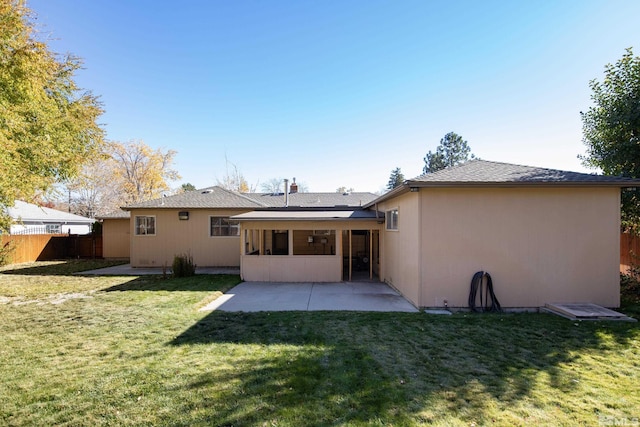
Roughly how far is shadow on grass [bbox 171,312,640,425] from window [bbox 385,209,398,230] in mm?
3272

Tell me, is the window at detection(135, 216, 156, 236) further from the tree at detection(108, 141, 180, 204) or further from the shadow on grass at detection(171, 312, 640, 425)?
the tree at detection(108, 141, 180, 204)

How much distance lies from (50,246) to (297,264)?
16044 millimetres

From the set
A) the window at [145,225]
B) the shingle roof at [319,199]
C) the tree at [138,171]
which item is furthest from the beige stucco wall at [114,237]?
the tree at [138,171]

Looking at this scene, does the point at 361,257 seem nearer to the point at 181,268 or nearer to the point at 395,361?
the point at 181,268

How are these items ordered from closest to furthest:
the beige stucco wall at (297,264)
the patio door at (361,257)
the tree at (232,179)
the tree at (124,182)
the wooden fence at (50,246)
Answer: the beige stucco wall at (297,264)
the patio door at (361,257)
the wooden fence at (50,246)
the tree at (124,182)
the tree at (232,179)

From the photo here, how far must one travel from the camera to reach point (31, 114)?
8.00 m

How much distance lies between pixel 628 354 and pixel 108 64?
15.9 metres

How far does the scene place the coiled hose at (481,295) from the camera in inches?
257

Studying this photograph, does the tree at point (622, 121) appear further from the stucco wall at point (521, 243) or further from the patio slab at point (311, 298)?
the patio slab at point (311, 298)

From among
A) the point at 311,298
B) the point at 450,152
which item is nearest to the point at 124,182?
the point at 311,298

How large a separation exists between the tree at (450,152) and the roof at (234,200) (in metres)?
18.8

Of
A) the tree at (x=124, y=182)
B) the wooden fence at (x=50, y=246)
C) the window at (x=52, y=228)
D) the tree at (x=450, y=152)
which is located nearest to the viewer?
the wooden fence at (x=50, y=246)

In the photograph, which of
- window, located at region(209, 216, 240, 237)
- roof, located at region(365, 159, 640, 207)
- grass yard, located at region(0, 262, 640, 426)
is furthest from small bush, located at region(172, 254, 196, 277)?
roof, located at region(365, 159, 640, 207)

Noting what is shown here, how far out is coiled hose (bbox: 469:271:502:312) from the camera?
6.53 metres
